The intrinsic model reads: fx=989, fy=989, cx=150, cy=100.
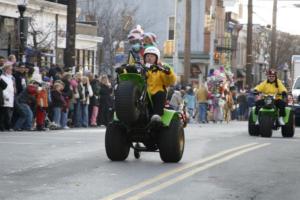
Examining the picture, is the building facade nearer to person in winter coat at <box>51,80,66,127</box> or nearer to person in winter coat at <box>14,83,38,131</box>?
person in winter coat at <box>51,80,66,127</box>

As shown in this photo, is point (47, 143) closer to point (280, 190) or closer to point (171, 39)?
point (280, 190)

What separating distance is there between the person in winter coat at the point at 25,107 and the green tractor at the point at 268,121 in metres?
5.73

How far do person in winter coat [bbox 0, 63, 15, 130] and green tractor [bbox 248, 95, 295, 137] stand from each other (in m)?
6.24

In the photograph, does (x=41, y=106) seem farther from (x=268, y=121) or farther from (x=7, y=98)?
(x=268, y=121)

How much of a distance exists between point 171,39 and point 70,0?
4112cm

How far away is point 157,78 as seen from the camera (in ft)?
50.6

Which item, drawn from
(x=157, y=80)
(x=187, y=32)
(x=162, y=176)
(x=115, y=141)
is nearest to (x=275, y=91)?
(x=157, y=80)

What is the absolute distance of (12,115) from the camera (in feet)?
84.4

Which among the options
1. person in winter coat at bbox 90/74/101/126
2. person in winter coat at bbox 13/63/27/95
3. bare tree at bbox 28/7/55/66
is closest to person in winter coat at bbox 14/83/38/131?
person in winter coat at bbox 13/63/27/95

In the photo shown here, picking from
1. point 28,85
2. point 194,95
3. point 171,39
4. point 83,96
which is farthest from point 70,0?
point 171,39

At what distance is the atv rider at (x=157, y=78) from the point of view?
15.2m

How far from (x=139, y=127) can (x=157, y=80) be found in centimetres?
84

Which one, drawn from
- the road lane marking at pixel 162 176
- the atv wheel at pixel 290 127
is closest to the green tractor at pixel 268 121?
the atv wheel at pixel 290 127

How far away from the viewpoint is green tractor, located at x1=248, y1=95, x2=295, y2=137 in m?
25.0
